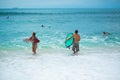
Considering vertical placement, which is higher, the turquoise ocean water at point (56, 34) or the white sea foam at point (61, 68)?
the white sea foam at point (61, 68)

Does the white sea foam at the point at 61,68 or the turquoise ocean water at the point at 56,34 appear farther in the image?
the turquoise ocean water at the point at 56,34

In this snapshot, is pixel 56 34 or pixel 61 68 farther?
pixel 56 34

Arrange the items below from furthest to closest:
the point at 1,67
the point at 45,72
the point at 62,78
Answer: the point at 1,67 < the point at 45,72 < the point at 62,78

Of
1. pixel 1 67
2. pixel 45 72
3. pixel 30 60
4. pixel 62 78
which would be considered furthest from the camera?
pixel 30 60

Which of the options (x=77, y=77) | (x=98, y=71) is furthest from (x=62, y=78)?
(x=98, y=71)

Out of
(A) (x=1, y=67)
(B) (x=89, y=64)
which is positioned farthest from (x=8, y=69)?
(B) (x=89, y=64)

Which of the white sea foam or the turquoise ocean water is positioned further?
the turquoise ocean water

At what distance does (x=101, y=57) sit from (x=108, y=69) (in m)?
2.51

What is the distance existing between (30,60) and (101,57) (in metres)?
4.05

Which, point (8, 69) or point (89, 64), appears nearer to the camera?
point (8, 69)

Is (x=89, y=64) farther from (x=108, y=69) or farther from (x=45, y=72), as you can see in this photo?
(x=45, y=72)

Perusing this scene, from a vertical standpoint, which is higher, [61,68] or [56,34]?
[61,68]

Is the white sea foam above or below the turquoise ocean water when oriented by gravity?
above

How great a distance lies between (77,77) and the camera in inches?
344
